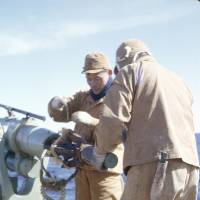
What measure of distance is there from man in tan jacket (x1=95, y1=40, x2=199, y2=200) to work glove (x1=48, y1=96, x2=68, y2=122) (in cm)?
170

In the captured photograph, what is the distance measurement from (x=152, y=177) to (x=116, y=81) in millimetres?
777

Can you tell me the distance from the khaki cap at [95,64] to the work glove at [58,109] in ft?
1.46

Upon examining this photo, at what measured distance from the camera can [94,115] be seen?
596 centimetres

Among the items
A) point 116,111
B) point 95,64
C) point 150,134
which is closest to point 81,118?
point 116,111

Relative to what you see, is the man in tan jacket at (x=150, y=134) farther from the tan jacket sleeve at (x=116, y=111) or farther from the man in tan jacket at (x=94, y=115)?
the man in tan jacket at (x=94, y=115)

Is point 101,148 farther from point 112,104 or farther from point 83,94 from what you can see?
point 83,94

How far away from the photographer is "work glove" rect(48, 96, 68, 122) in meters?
6.16

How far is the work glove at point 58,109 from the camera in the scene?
6.16 metres

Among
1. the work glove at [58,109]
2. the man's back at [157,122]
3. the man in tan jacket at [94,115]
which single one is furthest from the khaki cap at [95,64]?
the man's back at [157,122]

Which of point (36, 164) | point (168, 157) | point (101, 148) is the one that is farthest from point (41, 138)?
point (168, 157)

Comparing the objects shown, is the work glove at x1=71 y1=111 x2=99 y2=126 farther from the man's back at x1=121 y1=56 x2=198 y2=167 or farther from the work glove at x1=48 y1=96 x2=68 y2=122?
the work glove at x1=48 y1=96 x2=68 y2=122

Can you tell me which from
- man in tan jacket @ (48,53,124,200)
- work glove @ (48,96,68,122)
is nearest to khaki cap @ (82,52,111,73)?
man in tan jacket @ (48,53,124,200)

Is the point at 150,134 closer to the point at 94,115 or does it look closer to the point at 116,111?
the point at 116,111

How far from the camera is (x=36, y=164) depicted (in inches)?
257
